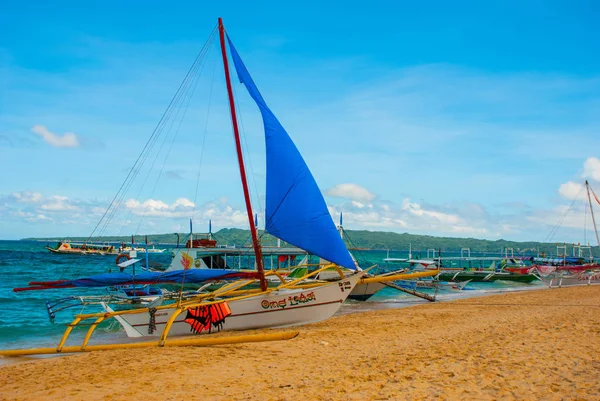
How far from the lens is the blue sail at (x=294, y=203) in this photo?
16359mm

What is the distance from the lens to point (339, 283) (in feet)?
58.0

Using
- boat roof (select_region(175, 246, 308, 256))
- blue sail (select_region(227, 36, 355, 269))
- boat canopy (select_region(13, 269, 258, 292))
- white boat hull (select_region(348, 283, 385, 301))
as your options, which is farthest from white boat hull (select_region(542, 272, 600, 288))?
boat canopy (select_region(13, 269, 258, 292))

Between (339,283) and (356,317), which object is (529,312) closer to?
(356,317)

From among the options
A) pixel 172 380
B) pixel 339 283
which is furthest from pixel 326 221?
pixel 172 380

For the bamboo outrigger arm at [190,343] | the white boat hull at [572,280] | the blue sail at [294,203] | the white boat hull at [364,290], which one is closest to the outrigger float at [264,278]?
the blue sail at [294,203]

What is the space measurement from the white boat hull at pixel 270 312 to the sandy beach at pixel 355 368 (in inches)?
39.2

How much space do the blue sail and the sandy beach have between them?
2.73m

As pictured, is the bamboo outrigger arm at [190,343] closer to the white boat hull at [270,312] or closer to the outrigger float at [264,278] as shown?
the outrigger float at [264,278]

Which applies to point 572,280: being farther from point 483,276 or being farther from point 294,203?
point 294,203

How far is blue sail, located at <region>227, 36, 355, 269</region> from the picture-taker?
644 inches

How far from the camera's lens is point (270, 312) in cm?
1725

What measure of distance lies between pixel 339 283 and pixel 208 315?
4.44m

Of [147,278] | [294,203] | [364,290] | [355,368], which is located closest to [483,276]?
[364,290]

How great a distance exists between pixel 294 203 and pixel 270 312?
377 centimetres
